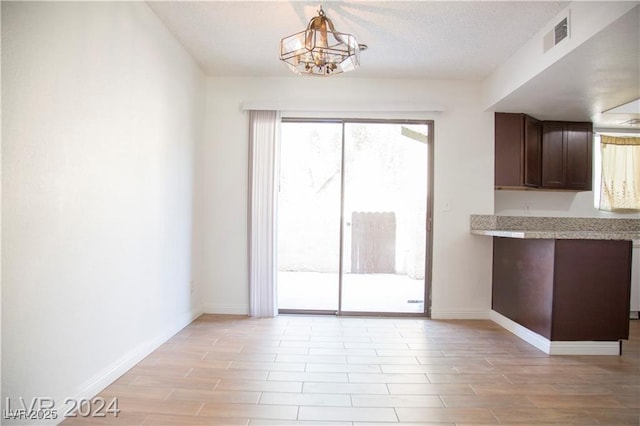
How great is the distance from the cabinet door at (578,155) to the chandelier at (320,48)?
325 cm

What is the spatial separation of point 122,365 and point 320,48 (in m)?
2.37

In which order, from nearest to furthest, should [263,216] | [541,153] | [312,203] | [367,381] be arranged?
[367,381], [263,216], [541,153], [312,203]

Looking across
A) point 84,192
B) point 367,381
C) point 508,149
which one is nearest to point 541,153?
point 508,149

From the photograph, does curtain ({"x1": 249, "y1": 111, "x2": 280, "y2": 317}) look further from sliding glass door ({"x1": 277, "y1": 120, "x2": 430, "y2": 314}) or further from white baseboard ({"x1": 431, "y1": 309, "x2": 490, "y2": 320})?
white baseboard ({"x1": 431, "y1": 309, "x2": 490, "y2": 320})

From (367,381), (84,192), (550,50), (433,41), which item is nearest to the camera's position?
(84,192)

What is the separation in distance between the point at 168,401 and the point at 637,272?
16.1 feet

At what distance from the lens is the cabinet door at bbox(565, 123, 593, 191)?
4.27 metres

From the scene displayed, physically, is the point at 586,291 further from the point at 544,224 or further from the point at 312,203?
the point at 312,203

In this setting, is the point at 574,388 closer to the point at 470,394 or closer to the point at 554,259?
the point at 470,394

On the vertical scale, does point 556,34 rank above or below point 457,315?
above

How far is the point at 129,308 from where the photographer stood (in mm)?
2582

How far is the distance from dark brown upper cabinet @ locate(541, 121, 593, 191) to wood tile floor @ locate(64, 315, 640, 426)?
1.73 meters

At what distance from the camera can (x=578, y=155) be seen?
4289 millimetres

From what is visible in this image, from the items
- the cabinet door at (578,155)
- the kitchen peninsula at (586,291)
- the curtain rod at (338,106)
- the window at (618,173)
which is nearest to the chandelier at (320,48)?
the curtain rod at (338,106)
